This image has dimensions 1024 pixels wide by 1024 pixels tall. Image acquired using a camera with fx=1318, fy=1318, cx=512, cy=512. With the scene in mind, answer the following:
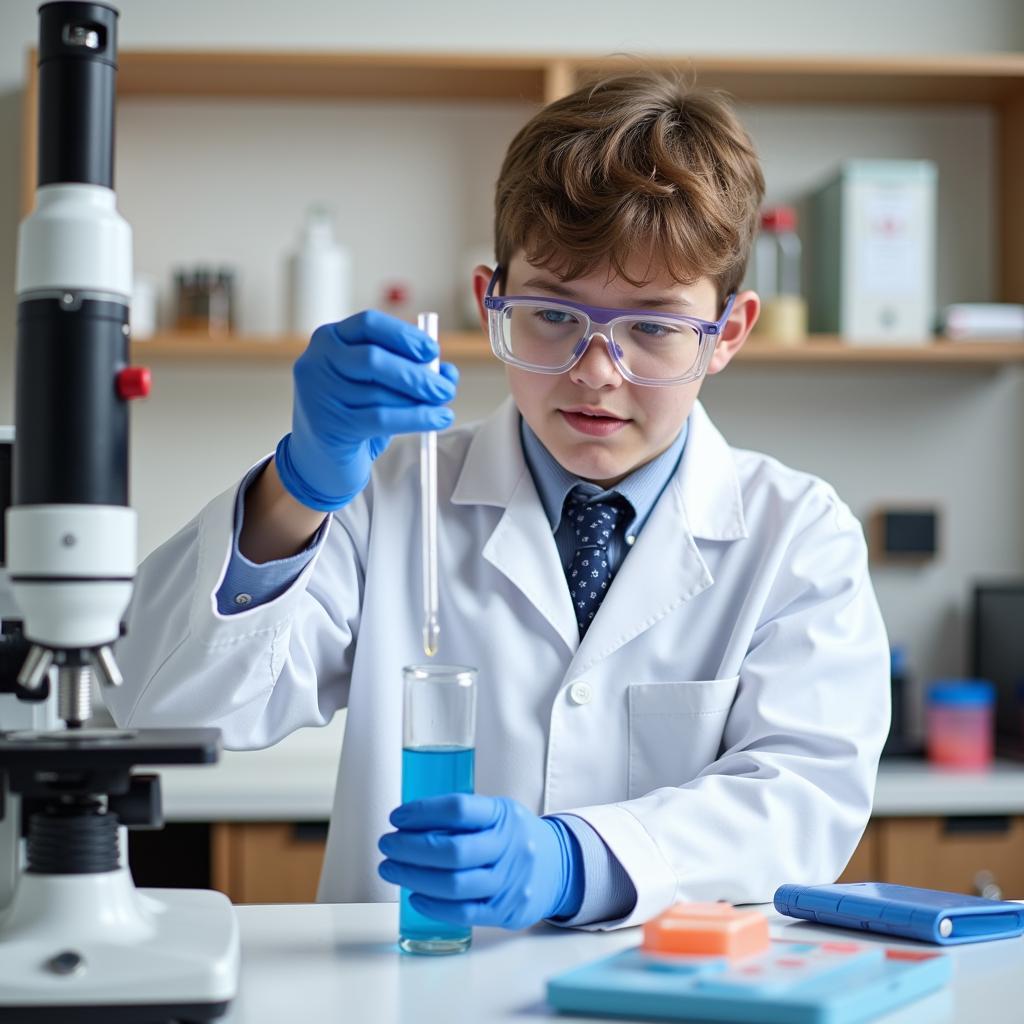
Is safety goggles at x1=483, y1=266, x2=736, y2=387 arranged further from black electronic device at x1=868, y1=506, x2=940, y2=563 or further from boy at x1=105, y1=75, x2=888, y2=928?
black electronic device at x1=868, y1=506, x2=940, y2=563

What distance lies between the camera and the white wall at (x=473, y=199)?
290cm

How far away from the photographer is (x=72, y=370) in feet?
2.65

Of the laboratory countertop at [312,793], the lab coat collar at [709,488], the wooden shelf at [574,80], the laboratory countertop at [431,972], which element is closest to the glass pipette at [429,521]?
the laboratory countertop at [431,972]

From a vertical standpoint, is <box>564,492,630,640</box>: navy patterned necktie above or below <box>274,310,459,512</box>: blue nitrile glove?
below

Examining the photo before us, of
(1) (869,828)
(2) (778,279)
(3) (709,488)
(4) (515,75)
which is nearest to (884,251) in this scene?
(2) (778,279)

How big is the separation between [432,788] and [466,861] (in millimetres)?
65

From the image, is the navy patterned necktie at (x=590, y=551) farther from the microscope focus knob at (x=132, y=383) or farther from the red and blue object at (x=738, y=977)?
the microscope focus knob at (x=132, y=383)

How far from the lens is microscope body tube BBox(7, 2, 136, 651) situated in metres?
0.79

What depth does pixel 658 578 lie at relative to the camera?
1396 millimetres

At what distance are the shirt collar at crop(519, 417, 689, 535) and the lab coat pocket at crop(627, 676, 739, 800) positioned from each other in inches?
8.0

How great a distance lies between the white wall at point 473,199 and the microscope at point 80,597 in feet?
6.83

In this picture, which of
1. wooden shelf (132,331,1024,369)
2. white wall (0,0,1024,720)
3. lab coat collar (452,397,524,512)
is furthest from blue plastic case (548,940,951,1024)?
white wall (0,0,1024,720)

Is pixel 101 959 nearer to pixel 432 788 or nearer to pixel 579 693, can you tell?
pixel 432 788

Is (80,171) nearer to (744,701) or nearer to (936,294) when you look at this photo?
(744,701)
